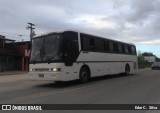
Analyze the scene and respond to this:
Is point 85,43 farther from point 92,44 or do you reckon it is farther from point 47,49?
point 47,49

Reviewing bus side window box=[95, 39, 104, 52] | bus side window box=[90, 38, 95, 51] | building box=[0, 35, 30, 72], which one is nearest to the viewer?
bus side window box=[90, 38, 95, 51]

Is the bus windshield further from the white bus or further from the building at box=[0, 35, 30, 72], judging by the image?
the building at box=[0, 35, 30, 72]

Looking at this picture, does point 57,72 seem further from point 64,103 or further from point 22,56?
point 22,56

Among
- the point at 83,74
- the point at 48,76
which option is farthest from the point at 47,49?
the point at 83,74

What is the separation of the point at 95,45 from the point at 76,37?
3.18 m

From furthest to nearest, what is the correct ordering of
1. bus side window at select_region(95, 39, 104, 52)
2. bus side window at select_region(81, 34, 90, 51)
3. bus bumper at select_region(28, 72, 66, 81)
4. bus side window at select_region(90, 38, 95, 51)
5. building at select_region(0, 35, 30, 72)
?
1. building at select_region(0, 35, 30, 72)
2. bus side window at select_region(95, 39, 104, 52)
3. bus side window at select_region(90, 38, 95, 51)
4. bus side window at select_region(81, 34, 90, 51)
5. bus bumper at select_region(28, 72, 66, 81)

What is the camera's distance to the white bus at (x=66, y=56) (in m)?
16.8

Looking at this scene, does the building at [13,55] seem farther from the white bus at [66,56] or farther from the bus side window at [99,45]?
the white bus at [66,56]

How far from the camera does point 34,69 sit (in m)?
17.5

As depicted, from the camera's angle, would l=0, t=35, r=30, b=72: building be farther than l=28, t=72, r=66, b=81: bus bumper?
Yes

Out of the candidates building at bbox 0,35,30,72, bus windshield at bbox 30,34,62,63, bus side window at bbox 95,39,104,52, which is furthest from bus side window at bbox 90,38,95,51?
building at bbox 0,35,30,72

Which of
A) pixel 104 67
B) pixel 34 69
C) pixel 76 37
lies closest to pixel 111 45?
pixel 104 67

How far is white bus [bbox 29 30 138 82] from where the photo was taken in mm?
16797

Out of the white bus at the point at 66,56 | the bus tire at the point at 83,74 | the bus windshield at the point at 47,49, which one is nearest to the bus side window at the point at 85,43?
the white bus at the point at 66,56
